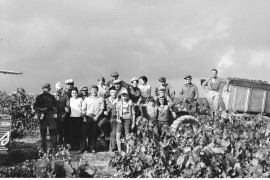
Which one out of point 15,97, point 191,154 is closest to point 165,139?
point 191,154

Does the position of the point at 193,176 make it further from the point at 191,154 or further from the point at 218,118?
the point at 218,118

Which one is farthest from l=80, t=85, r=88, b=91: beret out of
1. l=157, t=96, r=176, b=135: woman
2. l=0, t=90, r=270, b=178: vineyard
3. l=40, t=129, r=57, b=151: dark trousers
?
l=0, t=90, r=270, b=178: vineyard

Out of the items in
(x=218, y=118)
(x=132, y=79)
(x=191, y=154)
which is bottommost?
(x=191, y=154)

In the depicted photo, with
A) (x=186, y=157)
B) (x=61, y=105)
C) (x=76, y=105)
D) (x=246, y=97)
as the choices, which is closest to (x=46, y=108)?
(x=61, y=105)

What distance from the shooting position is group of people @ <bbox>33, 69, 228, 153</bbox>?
8594mm

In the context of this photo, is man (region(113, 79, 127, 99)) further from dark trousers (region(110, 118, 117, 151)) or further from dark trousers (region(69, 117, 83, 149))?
dark trousers (region(69, 117, 83, 149))

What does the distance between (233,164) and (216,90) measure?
5322 mm

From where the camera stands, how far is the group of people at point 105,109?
28.2 feet

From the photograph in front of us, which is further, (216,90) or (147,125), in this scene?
(216,90)

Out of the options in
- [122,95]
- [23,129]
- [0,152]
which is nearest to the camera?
[0,152]

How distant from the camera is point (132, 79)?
9289 mm

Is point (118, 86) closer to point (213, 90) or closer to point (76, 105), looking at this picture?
point (76, 105)

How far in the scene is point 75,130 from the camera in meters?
9.34

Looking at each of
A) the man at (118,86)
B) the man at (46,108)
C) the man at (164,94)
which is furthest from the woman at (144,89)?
the man at (46,108)
